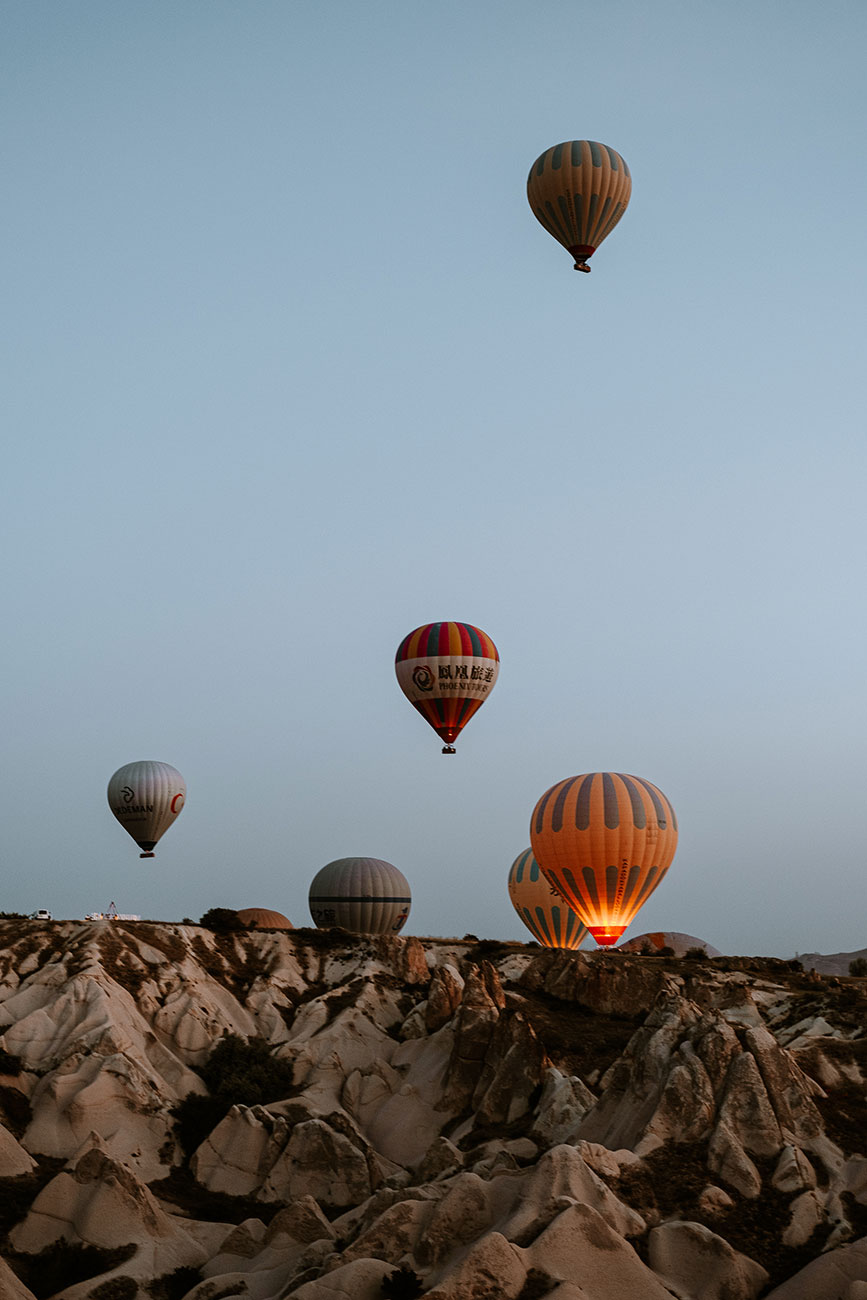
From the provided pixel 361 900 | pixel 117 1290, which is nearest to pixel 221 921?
pixel 361 900

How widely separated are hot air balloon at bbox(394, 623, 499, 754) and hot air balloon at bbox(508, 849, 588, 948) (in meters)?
15.8

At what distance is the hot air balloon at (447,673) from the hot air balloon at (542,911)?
51.8 feet

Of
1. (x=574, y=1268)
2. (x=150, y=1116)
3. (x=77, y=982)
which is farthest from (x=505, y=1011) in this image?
(x=574, y=1268)

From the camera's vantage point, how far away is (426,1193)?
134 ft

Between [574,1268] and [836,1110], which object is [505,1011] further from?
[574,1268]

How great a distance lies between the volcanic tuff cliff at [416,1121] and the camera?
37.5 metres

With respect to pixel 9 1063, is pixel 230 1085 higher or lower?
lower

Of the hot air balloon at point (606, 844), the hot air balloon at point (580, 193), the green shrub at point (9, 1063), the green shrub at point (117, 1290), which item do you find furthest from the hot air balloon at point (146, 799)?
the green shrub at point (117, 1290)

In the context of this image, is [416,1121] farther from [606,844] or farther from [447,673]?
[447,673]

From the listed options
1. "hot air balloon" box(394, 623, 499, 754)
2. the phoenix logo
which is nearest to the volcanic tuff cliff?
"hot air balloon" box(394, 623, 499, 754)

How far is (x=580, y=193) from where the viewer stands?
71.4 metres

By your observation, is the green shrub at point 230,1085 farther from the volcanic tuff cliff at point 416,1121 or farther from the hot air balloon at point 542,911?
the hot air balloon at point 542,911

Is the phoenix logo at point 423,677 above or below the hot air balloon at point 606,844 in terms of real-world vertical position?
above

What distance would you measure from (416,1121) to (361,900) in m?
29.0
